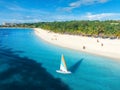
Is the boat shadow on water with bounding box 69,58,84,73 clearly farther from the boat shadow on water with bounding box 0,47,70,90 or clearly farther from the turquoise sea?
the boat shadow on water with bounding box 0,47,70,90

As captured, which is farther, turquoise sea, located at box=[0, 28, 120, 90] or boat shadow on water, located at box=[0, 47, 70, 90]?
turquoise sea, located at box=[0, 28, 120, 90]

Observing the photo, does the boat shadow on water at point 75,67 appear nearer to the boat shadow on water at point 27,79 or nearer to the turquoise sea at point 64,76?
the turquoise sea at point 64,76

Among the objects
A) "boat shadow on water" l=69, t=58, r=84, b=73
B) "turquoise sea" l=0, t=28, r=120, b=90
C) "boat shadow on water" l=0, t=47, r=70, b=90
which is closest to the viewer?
"boat shadow on water" l=0, t=47, r=70, b=90

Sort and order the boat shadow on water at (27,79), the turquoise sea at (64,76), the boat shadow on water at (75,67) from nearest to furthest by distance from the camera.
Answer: the boat shadow on water at (27,79) < the turquoise sea at (64,76) < the boat shadow on water at (75,67)

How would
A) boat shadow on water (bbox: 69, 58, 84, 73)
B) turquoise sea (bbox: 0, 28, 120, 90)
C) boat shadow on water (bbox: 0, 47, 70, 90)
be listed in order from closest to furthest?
boat shadow on water (bbox: 0, 47, 70, 90), turquoise sea (bbox: 0, 28, 120, 90), boat shadow on water (bbox: 69, 58, 84, 73)

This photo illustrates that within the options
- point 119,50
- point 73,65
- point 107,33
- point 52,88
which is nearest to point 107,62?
point 73,65

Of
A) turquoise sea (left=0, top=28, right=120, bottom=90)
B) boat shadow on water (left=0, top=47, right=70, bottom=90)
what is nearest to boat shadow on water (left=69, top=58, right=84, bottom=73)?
turquoise sea (left=0, top=28, right=120, bottom=90)

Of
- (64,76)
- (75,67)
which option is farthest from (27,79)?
(75,67)

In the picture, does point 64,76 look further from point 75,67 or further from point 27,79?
point 75,67

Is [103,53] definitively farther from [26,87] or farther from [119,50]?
[26,87]

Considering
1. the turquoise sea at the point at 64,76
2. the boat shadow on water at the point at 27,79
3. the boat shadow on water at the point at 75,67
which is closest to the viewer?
the boat shadow on water at the point at 27,79

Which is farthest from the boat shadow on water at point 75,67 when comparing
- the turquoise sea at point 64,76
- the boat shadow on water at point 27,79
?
the boat shadow on water at point 27,79
